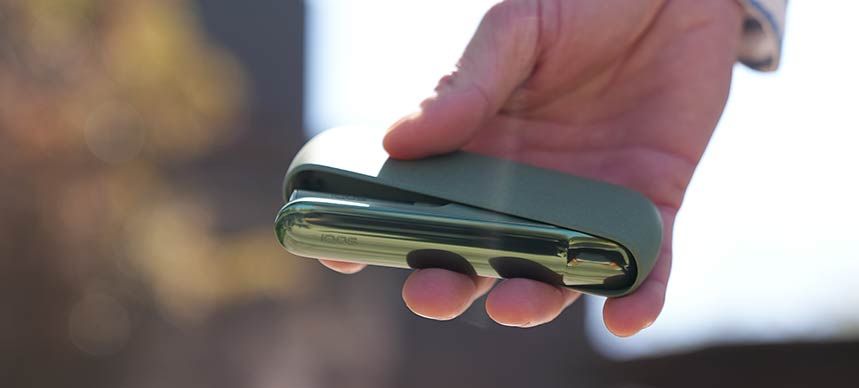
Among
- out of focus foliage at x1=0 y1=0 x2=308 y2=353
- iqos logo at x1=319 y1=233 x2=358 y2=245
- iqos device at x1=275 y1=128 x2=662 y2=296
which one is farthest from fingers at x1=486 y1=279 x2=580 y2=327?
out of focus foliage at x1=0 y1=0 x2=308 y2=353

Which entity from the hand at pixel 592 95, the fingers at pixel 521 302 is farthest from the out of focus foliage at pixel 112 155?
the fingers at pixel 521 302

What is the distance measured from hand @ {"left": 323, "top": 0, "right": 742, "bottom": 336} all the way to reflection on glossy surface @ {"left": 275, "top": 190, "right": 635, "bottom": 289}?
7cm

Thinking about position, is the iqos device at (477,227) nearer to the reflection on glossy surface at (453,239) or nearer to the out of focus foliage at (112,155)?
the reflection on glossy surface at (453,239)

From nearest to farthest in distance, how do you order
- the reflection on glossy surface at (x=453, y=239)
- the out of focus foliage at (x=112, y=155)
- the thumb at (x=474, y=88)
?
the reflection on glossy surface at (x=453, y=239)
the thumb at (x=474, y=88)
the out of focus foliage at (x=112, y=155)

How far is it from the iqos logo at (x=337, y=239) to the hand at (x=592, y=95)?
127 mm

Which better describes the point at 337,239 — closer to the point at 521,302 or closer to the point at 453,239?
the point at 453,239

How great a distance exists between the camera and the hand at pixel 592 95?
4.40 ft

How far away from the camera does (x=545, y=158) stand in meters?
1.69

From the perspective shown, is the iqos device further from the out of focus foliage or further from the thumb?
the out of focus foliage

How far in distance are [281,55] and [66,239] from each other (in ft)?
15.8

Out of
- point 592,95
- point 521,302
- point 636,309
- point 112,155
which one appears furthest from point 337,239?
point 112,155

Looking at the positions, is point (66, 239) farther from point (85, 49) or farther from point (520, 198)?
point (520, 198)

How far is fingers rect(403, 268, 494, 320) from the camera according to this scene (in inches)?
47.1

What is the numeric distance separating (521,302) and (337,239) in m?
0.29
